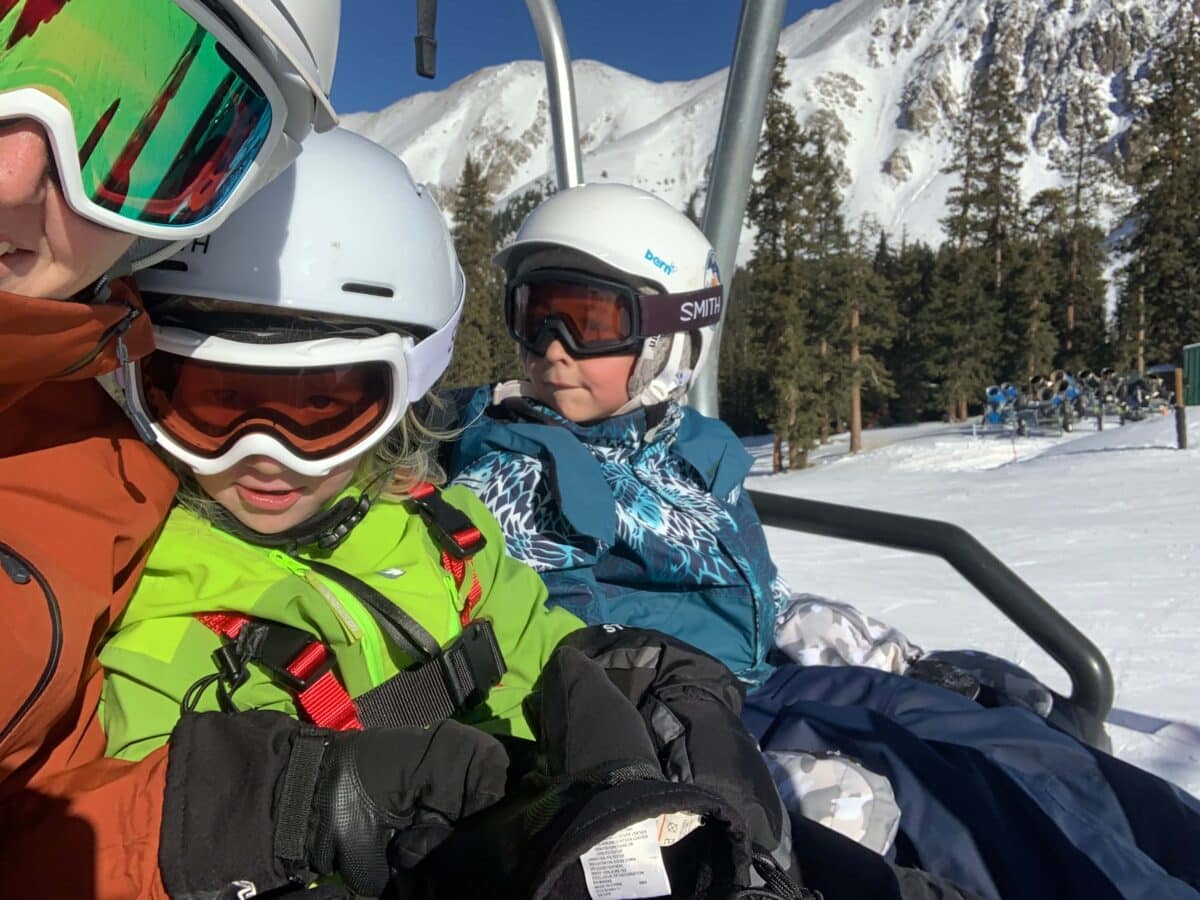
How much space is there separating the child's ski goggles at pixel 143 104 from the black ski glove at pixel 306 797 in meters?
0.59

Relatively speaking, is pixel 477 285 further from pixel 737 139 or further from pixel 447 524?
pixel 447 524

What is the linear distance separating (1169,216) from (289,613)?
1287 inches

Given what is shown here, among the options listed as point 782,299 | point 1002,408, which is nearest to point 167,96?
point 782,299

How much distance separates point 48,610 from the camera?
952 mm

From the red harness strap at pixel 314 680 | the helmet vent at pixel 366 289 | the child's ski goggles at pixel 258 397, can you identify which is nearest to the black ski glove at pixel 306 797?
the red harness strap at pixel 314 680

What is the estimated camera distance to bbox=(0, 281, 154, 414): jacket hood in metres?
0.86

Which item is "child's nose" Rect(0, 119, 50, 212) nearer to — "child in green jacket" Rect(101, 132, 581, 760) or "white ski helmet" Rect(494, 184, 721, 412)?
"child in green jacket" Rect(101, 132, 581, 760)

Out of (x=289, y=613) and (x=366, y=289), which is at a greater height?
(x=366, y=289)

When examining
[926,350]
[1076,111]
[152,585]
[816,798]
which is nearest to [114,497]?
[152,585]

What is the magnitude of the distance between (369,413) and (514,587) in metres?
0.45

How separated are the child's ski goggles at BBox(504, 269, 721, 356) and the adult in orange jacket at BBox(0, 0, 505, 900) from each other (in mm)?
1139

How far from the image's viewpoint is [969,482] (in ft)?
41.1

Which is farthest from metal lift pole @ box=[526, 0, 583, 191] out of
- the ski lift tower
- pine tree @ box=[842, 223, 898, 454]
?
pine tree @ box=[842, 223, 898, 454]

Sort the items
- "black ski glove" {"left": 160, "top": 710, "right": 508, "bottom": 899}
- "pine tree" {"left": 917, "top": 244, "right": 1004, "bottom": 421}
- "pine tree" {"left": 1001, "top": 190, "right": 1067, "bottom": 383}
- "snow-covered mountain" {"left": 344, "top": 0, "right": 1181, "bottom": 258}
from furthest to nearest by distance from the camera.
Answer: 1. "snow-covered mountain" {"left": 344, "top": 0, "right": 1181, "bottom": 258}
2. "pine tree" {"left": 917, "top": 244, "right": 1004, "bottom": 421}
3. "pine tree" {"left": 1001, "top": 190, "right": 1067, "bottom": 383}
4. "black ski glove" {"left": 160, "top": 710, "right": 508, "bottom": 899}
